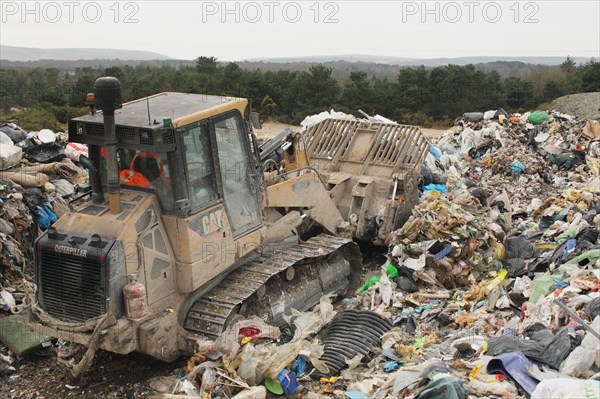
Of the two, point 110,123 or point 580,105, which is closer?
point 110,123

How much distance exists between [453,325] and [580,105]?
18.0 meters

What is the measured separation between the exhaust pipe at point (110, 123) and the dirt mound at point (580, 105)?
17613mm

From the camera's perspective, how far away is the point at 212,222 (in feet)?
18.9

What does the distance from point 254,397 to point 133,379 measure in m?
1.42

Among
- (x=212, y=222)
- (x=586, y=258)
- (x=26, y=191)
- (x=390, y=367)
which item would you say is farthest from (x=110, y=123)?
(x=586, y=258)

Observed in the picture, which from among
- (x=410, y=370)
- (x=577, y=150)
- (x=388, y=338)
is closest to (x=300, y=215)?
(x=388, y=338)

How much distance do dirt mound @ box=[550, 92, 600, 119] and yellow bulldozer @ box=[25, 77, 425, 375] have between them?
16.3m

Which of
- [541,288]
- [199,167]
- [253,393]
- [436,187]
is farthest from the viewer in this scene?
[436,187]

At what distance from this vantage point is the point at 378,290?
754 cm

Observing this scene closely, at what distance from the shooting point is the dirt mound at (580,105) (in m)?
20.6

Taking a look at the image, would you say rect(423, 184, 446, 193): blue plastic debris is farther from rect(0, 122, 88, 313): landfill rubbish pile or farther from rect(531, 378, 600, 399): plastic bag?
rect(531, 378, 600, 399): plastic bag

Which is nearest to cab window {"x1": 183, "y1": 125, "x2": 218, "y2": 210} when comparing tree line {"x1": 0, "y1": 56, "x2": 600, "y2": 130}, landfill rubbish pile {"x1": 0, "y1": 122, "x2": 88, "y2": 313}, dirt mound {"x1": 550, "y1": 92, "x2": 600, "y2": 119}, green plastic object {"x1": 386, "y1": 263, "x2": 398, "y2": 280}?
landfill rubbish pile {"x1": 0, "y1": 122, "x2": 88, "y2": 313}

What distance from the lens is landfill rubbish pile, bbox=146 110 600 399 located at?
475 cm

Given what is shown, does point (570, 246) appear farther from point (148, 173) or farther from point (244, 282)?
point (148, 173)
